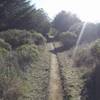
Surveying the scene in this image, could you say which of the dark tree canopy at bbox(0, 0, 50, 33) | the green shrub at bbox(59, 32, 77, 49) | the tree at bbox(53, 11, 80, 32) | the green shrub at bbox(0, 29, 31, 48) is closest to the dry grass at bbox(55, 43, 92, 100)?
the green shrub at bbox(0, 29, 31, 48)

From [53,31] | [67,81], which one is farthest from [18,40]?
[53,31]

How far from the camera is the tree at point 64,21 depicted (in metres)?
62.5

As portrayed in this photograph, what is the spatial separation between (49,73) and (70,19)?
48.1 metres

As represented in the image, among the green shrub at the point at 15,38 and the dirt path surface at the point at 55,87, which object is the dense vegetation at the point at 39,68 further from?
the dirt path surface at the point at 55,87

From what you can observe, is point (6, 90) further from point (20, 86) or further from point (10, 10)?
point (10, 10)

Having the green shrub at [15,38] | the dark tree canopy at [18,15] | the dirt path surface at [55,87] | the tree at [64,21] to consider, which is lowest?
the dirt path surface at [55,87]

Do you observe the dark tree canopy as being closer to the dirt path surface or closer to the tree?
the tree

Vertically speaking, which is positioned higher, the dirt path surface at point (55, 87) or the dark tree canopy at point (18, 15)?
the dark tree canopy at point (18, 15)

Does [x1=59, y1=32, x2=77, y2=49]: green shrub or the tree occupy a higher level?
the tree

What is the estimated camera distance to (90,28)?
3953 centimetres

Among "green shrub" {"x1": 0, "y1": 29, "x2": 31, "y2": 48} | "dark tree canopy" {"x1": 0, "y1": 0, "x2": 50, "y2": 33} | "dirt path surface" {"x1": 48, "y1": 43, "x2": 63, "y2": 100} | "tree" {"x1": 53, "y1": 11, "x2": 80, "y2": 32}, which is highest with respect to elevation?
"tree" {"x1": 53, "y1": 11, "x2": 80, "y2": 32}

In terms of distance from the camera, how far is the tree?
62463 mm

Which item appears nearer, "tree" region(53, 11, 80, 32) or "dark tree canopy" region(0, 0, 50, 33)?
"dark tree canopy" region(0, 0, 50, 33)

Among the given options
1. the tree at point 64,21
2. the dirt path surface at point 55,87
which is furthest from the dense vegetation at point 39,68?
the tree at point 64,21
